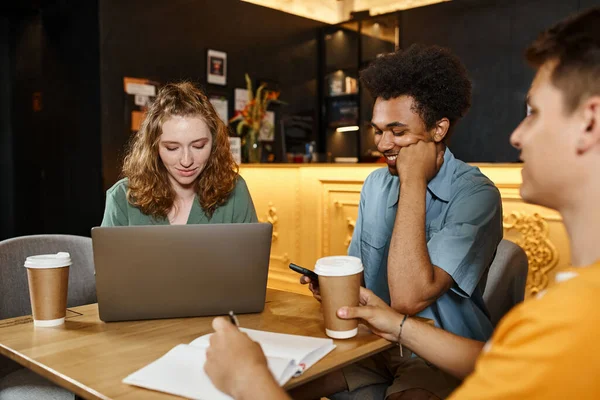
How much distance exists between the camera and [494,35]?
5023 mm

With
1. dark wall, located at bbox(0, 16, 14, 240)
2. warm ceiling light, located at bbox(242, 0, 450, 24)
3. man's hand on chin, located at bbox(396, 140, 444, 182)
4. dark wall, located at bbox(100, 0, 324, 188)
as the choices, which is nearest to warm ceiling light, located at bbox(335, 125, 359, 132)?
dark wall, located at bbox(100, 0, 324, 188)

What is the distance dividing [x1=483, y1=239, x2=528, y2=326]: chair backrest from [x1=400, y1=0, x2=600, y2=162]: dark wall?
341 cm

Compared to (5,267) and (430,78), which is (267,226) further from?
(5,267)

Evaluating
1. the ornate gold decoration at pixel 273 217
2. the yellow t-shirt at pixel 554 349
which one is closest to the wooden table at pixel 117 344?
the yellow t-shirt at pixel 554 349

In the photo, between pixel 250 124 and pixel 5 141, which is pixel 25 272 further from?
pixel 5 141

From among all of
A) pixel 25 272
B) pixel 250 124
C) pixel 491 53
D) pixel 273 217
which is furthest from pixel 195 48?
pixel 25 272

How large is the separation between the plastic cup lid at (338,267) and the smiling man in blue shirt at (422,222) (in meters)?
0.23

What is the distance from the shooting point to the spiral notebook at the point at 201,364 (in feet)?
2.96

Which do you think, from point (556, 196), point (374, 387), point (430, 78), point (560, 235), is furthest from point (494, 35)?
point (556, 196)

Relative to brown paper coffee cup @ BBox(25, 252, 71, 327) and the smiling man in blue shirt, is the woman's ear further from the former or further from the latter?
brown paper coffee cup @ BBox(25, 252, 71, 327)

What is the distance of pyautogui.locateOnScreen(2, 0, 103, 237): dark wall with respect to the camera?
4.37m

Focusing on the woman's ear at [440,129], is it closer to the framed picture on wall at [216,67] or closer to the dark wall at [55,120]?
the dark wall at [55,120]

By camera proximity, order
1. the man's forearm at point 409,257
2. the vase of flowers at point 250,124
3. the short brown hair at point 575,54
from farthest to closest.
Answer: the vase of flowers at point 250,124 < the man's forearm at point 409,257 < the short brown hair at point 575,54

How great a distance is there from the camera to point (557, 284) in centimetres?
71
